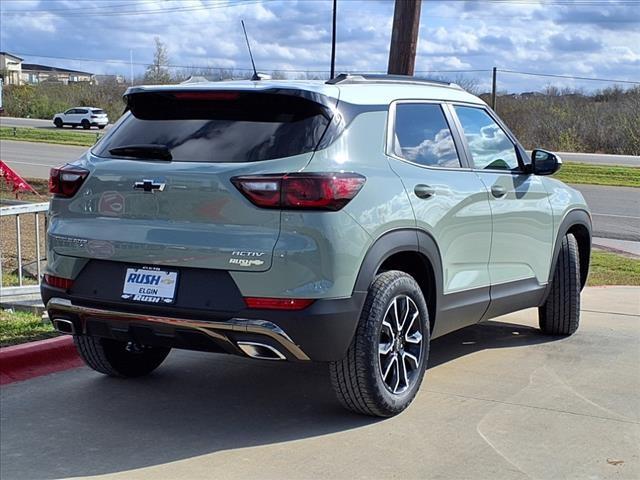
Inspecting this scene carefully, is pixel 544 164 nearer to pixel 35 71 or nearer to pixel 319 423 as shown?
pixel 319 423

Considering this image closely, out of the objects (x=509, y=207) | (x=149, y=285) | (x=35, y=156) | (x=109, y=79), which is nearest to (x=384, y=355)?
(x=149, y=285)

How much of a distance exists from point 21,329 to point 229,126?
277 centimetres

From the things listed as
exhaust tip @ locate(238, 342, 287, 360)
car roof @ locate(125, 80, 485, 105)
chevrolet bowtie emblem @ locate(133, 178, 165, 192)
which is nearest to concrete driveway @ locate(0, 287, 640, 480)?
exhaust tip @ locate(238, 342, 287, 360)

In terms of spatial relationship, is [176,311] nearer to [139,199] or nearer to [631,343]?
[139,199]

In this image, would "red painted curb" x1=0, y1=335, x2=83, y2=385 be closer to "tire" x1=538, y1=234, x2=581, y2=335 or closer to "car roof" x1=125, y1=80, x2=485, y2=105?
"car roof" x1=125, y1=80, x2=485, y2=105

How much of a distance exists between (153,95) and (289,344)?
5.40ft

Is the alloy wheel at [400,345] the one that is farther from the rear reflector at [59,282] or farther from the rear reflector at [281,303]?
the rear reflector at [59,282]

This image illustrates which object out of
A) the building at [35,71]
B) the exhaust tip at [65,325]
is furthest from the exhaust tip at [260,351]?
the building at [35,71]

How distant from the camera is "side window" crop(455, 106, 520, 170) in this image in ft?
19.5

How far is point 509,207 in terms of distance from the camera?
19.9 feet

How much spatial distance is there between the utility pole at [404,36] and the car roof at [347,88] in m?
4.75

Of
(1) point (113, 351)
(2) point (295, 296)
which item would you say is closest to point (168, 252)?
(2) point (295, 296)

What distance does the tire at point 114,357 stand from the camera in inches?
222

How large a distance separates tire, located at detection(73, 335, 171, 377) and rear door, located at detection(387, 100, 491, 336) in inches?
74.7
